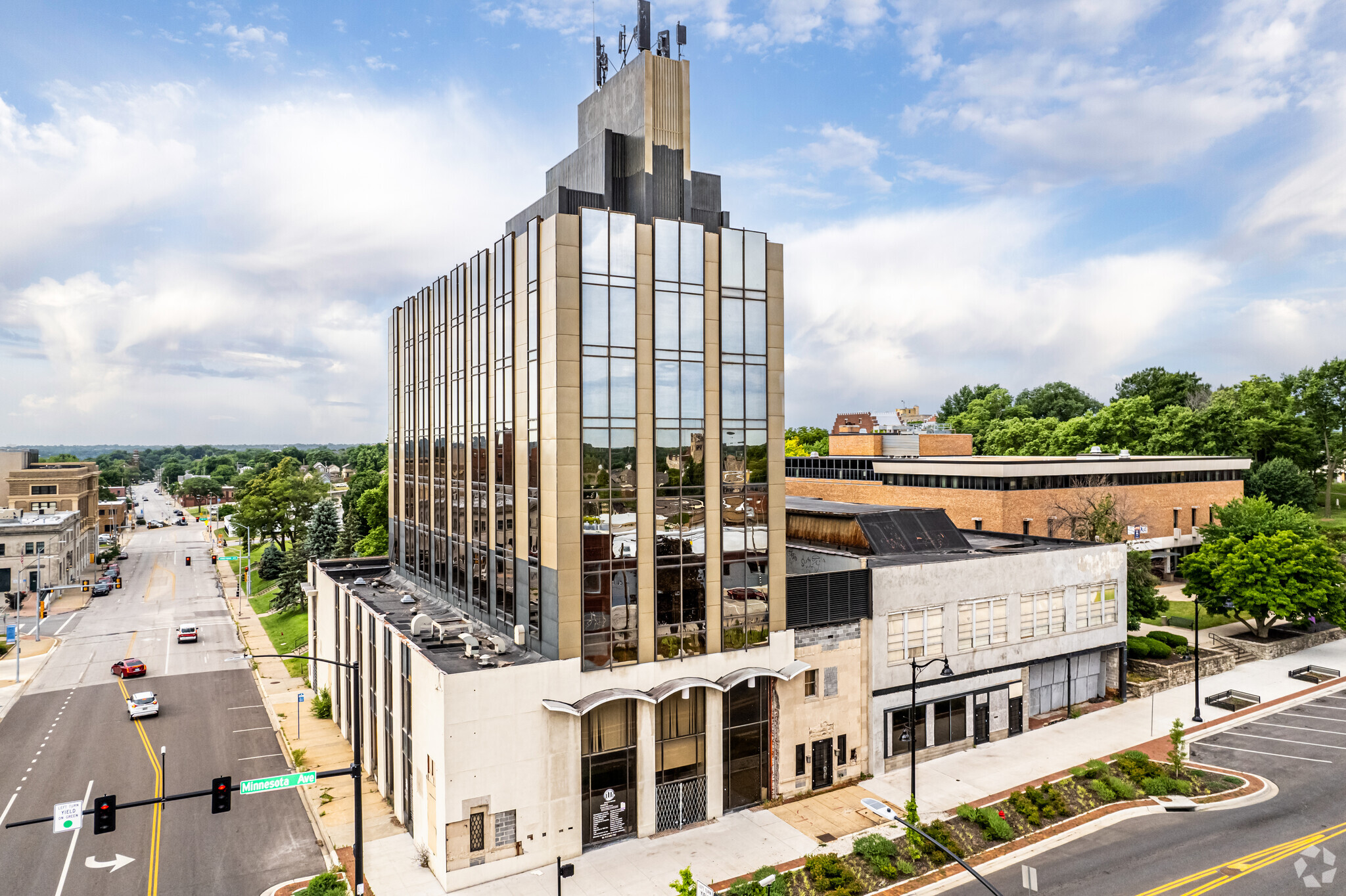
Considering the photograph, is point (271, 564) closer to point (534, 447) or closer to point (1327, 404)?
point (534, 447)

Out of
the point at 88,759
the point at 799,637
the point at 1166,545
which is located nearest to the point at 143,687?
the point at 88,759

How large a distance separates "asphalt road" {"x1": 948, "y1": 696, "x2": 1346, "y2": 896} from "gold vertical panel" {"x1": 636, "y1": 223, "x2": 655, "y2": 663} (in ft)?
41.6

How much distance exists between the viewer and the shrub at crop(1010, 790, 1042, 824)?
27812 millimetres

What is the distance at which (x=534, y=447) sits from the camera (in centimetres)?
2795

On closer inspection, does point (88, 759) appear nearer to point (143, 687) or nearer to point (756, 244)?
point (143, 687)

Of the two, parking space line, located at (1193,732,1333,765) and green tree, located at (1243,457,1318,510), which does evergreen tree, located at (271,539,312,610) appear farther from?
green tree, located at (1243,457,1318,510)

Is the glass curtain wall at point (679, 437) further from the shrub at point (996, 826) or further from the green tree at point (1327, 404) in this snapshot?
the green tree at point (1327, 404)

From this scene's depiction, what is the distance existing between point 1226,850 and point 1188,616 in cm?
3987

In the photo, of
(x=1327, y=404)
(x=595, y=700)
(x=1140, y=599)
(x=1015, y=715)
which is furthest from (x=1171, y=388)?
(x=595, y=700)

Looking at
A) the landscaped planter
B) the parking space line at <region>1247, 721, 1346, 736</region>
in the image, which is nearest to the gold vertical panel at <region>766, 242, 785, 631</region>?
the parking space line at <region>1247, 721, 1346, 736</region>

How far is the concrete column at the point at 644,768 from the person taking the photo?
88.4ft

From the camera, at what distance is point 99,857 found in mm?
26312

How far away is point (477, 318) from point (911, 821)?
25156 millimetres

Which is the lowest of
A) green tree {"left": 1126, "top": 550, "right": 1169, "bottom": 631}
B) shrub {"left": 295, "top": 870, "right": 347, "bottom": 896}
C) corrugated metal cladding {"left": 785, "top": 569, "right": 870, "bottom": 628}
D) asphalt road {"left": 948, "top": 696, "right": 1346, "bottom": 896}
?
asphalt road {"left": 948, "top": 696, "right": 1346, "bottom": 896}
